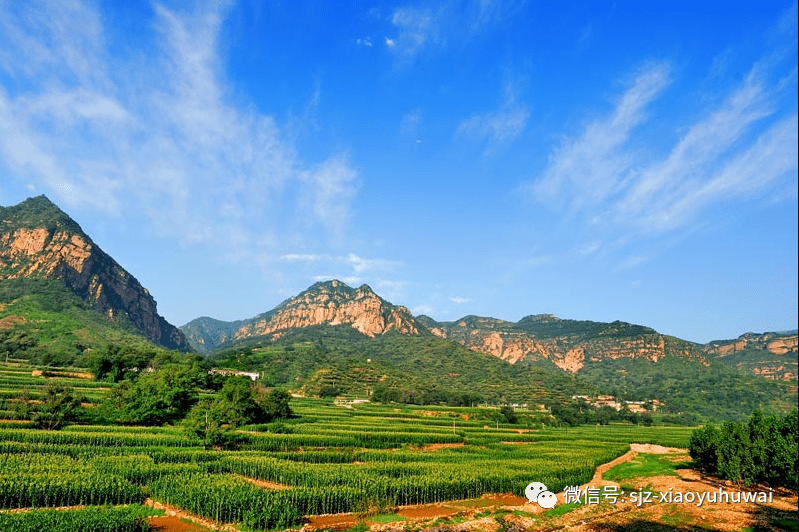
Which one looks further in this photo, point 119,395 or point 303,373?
point 303,373

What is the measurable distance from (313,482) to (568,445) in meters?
48.8

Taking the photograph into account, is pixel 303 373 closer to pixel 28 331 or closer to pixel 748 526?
pixel 28 331

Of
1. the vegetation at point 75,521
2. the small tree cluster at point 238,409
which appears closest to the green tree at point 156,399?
the small tree cluster at point 238,409

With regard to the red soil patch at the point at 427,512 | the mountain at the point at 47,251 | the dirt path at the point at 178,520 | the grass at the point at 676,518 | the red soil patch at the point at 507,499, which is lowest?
the red soil patch at the point at 507,499

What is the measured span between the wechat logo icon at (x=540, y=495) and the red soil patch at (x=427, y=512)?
766 cm

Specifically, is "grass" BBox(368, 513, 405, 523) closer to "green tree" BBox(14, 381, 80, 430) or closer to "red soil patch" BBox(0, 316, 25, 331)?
"green tree" BBox(14, 381, 80, 430)

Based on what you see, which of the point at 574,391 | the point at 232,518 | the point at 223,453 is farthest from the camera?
the point at 574,391

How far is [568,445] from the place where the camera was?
70.1m

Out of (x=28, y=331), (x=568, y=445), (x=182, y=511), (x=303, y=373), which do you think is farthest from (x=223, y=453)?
(x=28, y=331)

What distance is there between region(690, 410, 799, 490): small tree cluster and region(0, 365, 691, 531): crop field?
41.7ft

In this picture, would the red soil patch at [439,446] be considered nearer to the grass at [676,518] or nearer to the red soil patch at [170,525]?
the grass at [676,518]

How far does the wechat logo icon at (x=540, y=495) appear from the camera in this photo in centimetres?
3475

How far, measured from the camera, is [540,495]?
36.1 m

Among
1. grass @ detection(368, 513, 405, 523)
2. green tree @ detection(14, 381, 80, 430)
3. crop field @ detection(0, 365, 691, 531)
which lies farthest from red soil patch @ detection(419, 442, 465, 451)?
green tree @ detection(14, 381, 80, 430)
